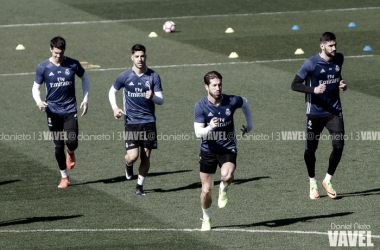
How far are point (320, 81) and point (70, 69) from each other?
435cm

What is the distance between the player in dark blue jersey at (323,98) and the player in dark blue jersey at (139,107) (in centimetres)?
241

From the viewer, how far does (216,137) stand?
8883 mm

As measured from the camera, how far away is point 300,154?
13.1 meters

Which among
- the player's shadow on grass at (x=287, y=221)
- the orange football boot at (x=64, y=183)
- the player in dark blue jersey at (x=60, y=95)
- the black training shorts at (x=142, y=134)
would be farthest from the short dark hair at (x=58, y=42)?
the player's shadow on grass at (x=287, y=221)

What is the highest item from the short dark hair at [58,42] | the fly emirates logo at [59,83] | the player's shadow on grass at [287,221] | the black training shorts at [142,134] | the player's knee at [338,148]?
the short dark hair at [58,42]

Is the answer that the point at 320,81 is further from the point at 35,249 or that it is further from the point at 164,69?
the point at 164,69

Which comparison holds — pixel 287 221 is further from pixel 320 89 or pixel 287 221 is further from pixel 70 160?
pixel 70 160

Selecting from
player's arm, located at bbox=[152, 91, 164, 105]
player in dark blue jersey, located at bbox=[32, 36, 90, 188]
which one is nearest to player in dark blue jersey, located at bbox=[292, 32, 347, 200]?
player's arm, located at bbox=[152, 91, 164, 105]

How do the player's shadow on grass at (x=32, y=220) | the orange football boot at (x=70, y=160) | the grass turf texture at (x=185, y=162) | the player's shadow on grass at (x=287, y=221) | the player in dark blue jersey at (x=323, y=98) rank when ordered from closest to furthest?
the grass turf texture at (x=185, y=162) → the player's shadow on grass at (x=287, y=221) → the player's shadow on grass at (x=32, y=220) → the player in dark blue jersey at (x=323, y=98) → the orange football boot at (x=70, y=160)

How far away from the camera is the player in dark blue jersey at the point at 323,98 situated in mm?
10188

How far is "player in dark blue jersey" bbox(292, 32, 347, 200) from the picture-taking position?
10.2m

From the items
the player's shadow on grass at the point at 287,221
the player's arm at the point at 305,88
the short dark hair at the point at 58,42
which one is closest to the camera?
the player's shadow on grass at the point at 287,221

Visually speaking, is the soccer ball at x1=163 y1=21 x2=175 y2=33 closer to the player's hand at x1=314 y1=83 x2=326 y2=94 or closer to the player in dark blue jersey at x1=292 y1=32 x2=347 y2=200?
the player in dark blue jersey at x1=292 y1=32 x2=347 y2=200

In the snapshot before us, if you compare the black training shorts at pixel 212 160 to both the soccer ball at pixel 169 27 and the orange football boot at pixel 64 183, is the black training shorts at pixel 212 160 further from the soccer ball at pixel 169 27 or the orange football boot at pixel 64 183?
the soccer ball at pixel 169 27
